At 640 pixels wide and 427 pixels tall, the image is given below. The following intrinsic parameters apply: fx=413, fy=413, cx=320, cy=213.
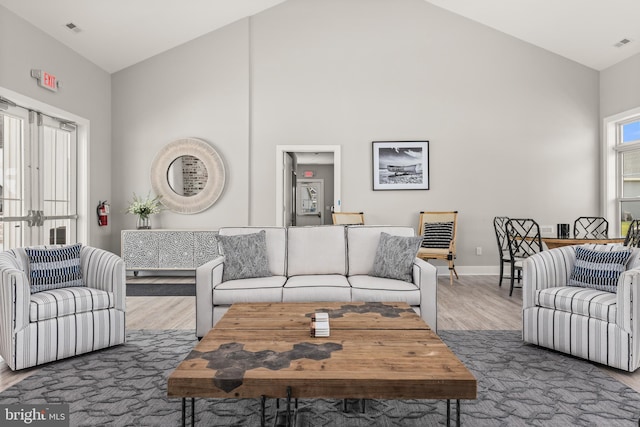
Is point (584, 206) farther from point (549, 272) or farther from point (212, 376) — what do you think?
point (212, 376)

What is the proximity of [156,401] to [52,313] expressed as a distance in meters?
1.07

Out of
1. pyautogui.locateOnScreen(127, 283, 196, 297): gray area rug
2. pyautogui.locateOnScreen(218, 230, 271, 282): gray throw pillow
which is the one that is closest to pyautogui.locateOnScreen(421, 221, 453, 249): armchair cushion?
pyautogui.locateOnScreen(218, 230, 271, 282): gray throw pillow

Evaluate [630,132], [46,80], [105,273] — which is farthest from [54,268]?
[630,132]

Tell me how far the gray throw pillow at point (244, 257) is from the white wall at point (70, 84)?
2.92 m

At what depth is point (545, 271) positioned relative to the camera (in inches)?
122

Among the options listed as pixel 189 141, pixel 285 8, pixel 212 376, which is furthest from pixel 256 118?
pixel 212 376

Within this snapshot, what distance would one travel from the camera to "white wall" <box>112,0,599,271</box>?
6.26 meters

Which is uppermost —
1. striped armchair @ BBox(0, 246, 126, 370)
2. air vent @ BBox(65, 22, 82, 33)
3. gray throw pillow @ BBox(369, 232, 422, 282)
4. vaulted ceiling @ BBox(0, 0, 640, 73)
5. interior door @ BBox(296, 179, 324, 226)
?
vaulted ceiling @ BBox(0, 0, 640, 73)

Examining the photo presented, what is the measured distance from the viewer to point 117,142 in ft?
20.8

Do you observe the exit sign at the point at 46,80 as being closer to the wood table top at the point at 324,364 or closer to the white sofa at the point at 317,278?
the white sofa at the point at 317,278

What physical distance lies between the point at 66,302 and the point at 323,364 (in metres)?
2.03

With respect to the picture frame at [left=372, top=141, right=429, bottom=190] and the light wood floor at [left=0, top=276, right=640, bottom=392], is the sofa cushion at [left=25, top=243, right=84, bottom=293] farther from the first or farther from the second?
the picture frame at [left=372, top=141, right=429, bottom=190]

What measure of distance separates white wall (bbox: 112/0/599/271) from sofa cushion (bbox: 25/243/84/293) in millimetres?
3219

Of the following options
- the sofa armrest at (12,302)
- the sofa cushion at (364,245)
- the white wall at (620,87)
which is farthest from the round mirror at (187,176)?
the white wall at (620,87)
